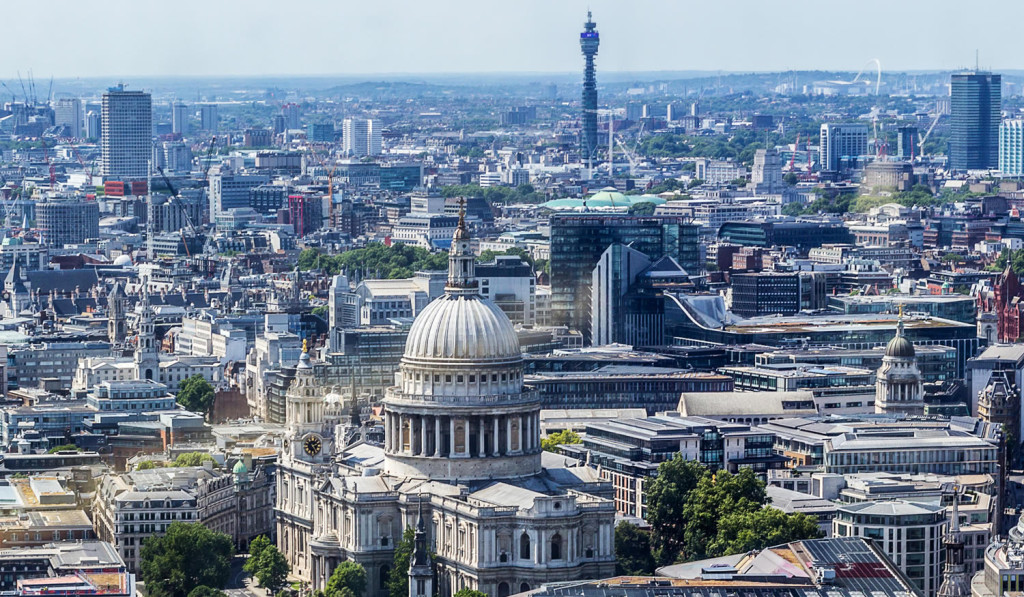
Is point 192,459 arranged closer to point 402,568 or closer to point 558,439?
point 558,439

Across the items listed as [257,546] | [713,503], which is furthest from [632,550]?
[257,546]

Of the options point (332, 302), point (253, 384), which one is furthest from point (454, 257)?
point (332, 302)

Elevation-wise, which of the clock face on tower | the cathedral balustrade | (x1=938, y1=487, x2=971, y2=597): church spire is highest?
the cathedral balustrade

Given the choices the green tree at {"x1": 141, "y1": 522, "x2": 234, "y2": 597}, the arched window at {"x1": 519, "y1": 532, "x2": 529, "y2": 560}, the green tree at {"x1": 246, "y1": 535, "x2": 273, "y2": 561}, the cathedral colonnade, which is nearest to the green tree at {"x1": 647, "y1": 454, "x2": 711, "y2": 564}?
the cathedral colonnade

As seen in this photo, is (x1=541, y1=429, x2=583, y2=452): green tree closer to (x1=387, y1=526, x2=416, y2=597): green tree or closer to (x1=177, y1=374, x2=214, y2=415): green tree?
(x1=387, y1=526, x2=416, y2=597): green tree

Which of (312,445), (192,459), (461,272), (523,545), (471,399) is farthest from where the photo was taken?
(192,459)
